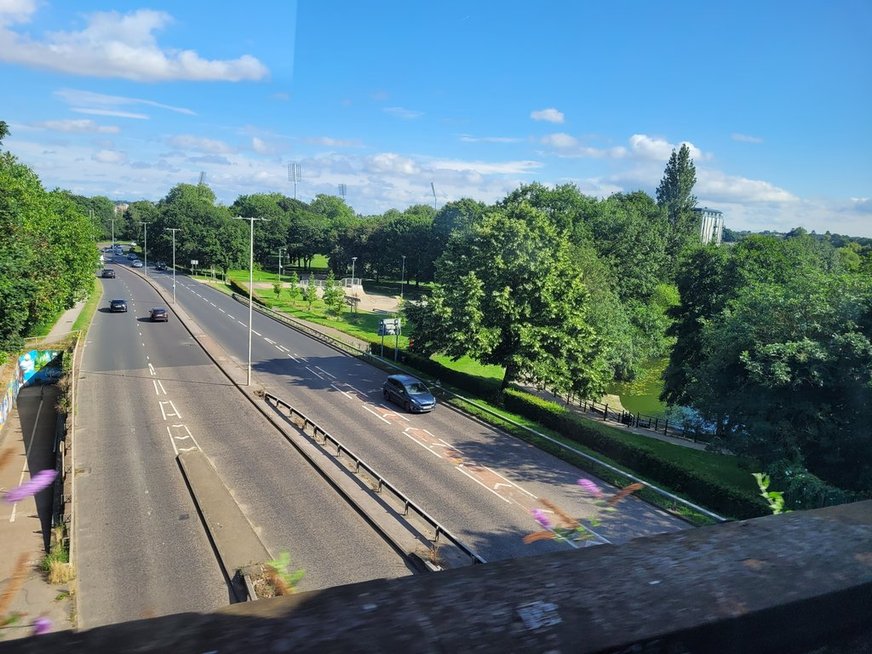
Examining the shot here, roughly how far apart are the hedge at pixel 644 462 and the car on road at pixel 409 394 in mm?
3918

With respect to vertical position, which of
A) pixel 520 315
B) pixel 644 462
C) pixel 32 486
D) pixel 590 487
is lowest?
pixel 32 486

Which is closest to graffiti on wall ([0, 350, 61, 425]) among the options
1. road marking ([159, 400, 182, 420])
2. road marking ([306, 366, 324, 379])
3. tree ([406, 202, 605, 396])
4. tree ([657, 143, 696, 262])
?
road marking ([159, 400, 182, 420])

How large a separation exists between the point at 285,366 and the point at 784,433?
82.7 ft

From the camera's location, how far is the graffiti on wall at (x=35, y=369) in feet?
97.6

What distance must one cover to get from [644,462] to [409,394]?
10131mm

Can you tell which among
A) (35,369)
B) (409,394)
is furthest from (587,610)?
(35,369)

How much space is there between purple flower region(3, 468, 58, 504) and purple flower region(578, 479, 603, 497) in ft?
54.3

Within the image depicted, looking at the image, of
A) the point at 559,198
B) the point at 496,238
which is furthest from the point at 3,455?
the point at 559,198

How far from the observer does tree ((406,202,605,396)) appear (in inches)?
1001

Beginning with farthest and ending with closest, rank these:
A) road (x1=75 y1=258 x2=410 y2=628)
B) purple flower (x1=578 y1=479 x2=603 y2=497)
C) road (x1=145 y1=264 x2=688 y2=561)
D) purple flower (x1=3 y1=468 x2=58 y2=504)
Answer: purple flower (x1=3 y1=468 x2=58 y2=504), purple flower (x1=578 y1=479 x2=603 y2=497), road (x1=145 y1=264 x2=688 y2=561), road (x1=75 y1=258 x2=410 y2=628)

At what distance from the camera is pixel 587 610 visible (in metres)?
1.67

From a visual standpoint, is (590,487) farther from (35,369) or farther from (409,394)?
(35,369)

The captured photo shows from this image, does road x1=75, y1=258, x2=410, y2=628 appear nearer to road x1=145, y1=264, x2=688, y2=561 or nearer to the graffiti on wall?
road x1=145, y1=264, x2=688, y2=561

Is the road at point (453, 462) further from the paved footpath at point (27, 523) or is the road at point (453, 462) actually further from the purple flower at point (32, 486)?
the purple flower at point (32, 486)
